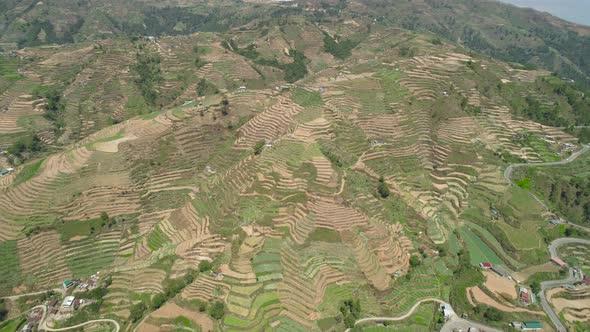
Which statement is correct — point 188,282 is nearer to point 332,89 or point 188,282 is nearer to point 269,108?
point 269,108

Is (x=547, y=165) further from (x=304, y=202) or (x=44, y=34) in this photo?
(x=44, y=34)

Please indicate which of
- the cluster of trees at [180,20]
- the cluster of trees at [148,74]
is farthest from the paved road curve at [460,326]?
the cluster of trees at [180,20]

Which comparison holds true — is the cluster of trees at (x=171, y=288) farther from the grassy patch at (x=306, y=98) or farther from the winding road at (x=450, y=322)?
the grassy patch at (x=306, y=98)

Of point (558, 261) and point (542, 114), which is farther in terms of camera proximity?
point (542, 114)

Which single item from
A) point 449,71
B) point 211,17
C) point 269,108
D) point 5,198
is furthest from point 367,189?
point 211,17

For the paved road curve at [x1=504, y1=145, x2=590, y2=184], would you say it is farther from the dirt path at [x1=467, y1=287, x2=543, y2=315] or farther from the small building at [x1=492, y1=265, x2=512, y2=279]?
the dirt path at [x1=467, y1=287, x2=543, y2=315]

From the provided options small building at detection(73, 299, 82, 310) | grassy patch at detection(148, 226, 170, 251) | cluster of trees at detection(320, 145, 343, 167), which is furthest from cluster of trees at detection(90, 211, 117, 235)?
cluster of trees at detection(320, 145, 343, 167)

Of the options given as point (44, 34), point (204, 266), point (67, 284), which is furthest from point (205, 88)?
point (44, 34)
